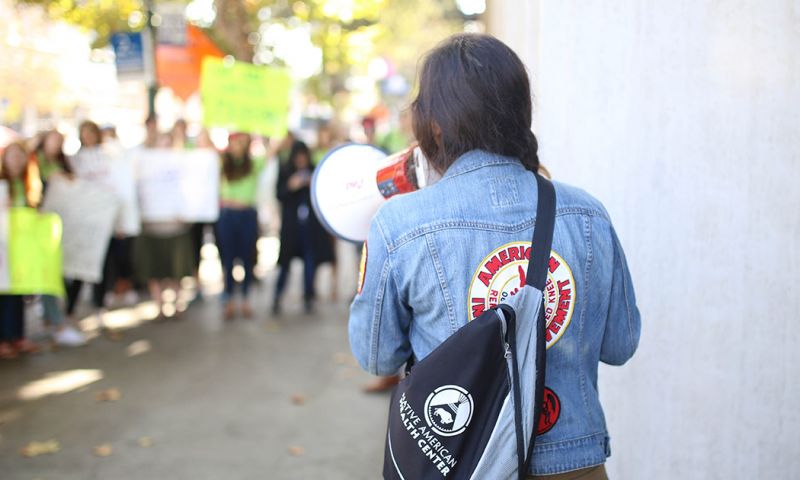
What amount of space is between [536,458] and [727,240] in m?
1.64

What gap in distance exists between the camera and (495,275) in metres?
1.68

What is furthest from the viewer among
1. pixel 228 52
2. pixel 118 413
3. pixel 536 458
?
pixel 228 52

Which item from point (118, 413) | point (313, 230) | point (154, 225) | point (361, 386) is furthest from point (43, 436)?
point (313, 230)

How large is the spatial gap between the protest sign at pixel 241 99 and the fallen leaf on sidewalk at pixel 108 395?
2904mm

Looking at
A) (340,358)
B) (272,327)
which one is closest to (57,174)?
(272,327)

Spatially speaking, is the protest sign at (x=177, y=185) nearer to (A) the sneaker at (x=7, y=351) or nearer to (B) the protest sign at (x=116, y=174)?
(B) the protest sign at (x=116, y=174)

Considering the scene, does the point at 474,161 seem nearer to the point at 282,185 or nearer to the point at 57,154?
the point at 57,154

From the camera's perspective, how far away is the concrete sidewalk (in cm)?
464

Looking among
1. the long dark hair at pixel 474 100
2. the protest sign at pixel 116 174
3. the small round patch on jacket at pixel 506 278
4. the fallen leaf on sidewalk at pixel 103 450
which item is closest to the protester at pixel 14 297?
the protest sign at pixel 116 174

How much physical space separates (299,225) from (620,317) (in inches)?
275

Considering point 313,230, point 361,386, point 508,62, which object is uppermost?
point 508,62

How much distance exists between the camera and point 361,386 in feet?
20.4

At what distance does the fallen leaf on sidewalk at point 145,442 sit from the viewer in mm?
4910

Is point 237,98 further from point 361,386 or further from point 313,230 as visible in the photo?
point 361,386
